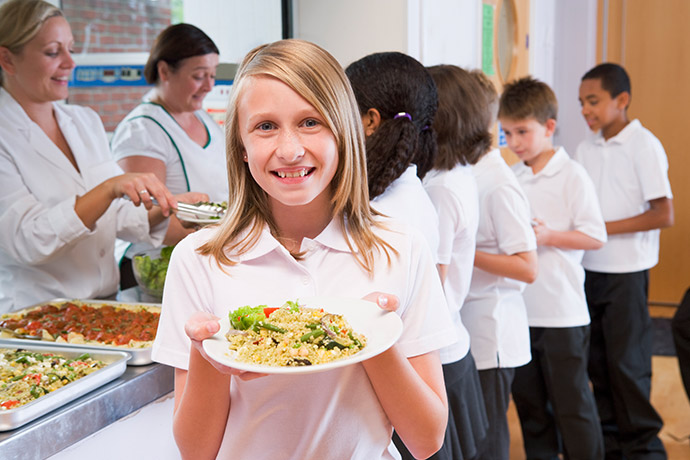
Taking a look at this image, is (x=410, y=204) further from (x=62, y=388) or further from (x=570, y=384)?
(x=570, y=384)

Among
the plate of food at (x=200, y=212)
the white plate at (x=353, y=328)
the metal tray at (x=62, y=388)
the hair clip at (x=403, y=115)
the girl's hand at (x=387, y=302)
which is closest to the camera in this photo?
the white plate at (x=353, y=328)

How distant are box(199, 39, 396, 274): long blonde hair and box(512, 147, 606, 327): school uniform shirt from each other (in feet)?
5.22

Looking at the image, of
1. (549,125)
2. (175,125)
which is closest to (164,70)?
(175,125)

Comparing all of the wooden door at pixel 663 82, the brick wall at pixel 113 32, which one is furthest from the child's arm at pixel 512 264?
the wooden door at pixel 663 82

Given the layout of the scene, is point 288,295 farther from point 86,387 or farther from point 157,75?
point 157,75

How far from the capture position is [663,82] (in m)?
5.44

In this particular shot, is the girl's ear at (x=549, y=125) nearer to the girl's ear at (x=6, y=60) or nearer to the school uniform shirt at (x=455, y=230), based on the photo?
the school uniform shirt at (x=455, y=230)

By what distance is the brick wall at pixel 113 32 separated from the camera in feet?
10.1

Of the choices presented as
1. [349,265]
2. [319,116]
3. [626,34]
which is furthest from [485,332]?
[626,34]

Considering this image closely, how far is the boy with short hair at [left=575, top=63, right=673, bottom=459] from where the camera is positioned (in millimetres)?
2998

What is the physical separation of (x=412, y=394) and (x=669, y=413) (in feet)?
9.87

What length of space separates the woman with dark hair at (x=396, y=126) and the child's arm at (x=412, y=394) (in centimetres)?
46

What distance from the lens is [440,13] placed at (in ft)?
9.95

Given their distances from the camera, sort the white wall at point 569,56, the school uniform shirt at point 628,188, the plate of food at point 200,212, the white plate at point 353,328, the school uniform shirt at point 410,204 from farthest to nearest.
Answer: the white wall at point 569,56, the school uniform shirt at point 628,188, the plate of food at point 200,212, the school uniform shirt at point 410,204, the white plate at point 353,328
